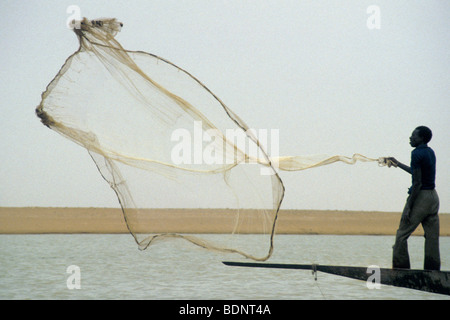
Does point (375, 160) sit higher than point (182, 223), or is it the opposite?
point (375, 160)

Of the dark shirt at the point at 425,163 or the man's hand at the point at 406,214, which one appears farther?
the man's hand at the point at 406,214

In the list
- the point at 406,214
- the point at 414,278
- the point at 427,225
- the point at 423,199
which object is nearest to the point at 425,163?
the point at 423,199

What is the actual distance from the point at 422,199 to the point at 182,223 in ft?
11.2

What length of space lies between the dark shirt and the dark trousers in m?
0.12

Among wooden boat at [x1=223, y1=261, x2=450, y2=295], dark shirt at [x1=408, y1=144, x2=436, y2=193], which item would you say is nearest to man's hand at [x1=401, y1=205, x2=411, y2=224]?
dark shirt at [x1=408, y1=144, x2=436, y2=193]

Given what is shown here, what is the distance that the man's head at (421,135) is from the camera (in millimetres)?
7543

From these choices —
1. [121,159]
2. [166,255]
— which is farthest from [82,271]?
[121,159]

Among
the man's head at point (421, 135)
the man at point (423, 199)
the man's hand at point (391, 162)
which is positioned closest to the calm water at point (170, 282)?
the man at point (423, 199)

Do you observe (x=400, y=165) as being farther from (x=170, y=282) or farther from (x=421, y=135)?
(x=170, y=282)

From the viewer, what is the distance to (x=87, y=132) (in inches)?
278

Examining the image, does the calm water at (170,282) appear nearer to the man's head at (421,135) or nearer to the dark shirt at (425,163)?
the dark shirt at (425,163)

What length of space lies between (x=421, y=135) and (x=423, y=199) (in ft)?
2.91
